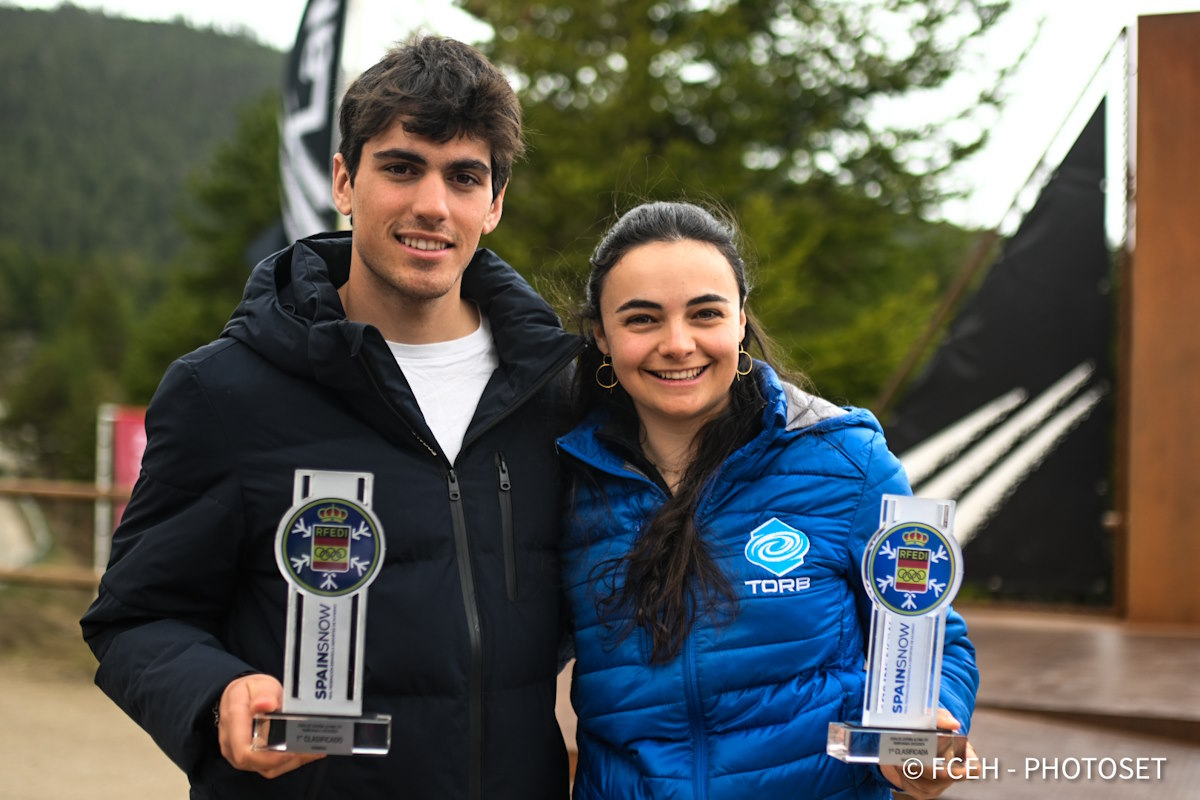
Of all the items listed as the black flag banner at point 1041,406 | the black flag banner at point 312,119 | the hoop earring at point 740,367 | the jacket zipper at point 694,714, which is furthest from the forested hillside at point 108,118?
the jacket zipper at point 694,714

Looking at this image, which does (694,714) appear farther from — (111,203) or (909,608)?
(111,203)

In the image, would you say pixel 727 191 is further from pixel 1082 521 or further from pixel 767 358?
pixel 767 358

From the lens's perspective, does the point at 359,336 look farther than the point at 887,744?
Yes

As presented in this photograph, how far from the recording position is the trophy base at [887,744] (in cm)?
163

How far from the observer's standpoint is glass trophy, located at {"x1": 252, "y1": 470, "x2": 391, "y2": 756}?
161cm

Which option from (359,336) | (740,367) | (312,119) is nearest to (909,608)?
(740,367)

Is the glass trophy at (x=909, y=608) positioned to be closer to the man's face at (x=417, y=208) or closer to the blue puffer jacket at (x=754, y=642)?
the blue puffer jacket at (x=754, y=642)

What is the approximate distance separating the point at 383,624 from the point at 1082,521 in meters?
3.97

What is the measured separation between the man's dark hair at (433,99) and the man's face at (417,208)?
2cm

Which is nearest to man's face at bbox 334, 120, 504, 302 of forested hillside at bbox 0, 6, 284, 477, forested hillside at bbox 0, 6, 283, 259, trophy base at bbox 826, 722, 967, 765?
trophy base at bbox 826, 722, 967, 765

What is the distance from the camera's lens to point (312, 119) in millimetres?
5879

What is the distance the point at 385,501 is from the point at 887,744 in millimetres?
831

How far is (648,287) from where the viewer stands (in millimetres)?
1997

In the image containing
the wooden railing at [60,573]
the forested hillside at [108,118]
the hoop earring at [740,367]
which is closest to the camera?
the hoop earring at [740,367]
